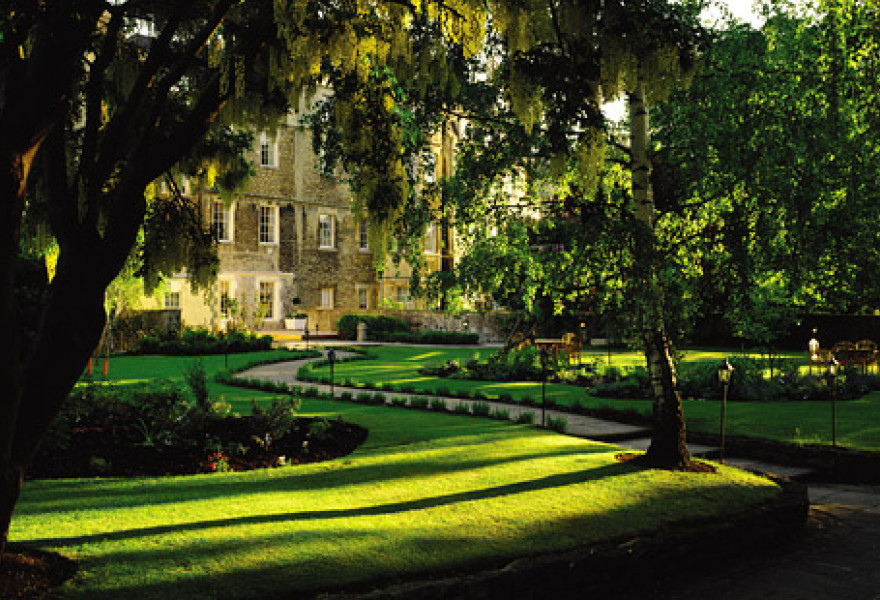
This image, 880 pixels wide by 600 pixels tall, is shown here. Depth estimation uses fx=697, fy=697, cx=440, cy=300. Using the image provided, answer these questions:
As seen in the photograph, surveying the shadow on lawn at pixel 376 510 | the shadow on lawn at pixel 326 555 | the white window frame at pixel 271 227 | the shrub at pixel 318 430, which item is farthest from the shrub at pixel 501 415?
the white window frame at pixel 271 227

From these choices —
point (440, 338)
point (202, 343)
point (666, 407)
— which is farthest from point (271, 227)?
point (666, 407)

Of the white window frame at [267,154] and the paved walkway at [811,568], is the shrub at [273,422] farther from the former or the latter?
the white window frame at [267,154]

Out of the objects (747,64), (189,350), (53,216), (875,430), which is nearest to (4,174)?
(53,216)

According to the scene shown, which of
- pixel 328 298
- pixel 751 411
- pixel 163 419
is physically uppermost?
pixel 328 298

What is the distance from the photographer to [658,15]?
20.4 ft

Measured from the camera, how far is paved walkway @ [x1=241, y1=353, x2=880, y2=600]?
561cm

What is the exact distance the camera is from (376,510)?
6.66 m

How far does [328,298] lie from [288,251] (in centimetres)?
463

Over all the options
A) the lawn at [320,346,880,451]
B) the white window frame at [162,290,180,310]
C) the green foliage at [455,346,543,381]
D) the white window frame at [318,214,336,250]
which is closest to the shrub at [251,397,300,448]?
the lawn at [320,346,880,451]

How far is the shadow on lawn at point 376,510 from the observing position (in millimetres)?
5680

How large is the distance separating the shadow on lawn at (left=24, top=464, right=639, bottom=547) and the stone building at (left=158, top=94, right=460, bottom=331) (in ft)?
104

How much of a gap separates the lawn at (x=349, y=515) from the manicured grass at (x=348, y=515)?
0.05 ft

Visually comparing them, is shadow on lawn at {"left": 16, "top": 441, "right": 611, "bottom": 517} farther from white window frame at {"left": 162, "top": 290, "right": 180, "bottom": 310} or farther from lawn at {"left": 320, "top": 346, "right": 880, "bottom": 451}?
white window frame at {"left": 162, "top": 290, "right": 180, "bottom": 310}

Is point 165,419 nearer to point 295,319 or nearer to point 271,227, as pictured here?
point 295,319
